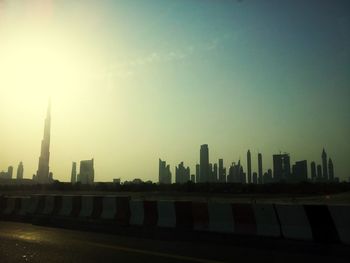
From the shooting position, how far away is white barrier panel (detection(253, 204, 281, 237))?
529 inches

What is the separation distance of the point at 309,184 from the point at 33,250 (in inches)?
2330

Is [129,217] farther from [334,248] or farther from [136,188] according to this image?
[136,188]

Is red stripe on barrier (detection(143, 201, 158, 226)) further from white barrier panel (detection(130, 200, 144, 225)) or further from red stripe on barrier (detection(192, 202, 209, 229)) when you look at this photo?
red stripe on barrier (detection(192, 202, 209, 229))

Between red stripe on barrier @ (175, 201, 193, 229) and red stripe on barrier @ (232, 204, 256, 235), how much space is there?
5.35 ft

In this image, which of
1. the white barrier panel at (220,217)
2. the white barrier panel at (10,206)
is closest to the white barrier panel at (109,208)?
the white barrier panel at (220,217)

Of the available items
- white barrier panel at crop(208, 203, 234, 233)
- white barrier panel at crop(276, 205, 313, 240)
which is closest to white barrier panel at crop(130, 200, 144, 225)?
white barrier panel at crop(208, 203, 234, 233)

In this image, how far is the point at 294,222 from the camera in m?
13.2

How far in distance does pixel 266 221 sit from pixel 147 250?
4.08 meters

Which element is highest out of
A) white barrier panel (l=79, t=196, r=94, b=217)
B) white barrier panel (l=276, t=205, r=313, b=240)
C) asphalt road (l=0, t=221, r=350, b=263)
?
white barrier panel (l=79, t=196, r=94, b=217)

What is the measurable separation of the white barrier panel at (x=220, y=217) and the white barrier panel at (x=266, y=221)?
858mm

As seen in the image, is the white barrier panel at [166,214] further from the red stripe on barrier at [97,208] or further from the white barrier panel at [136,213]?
the red stripe on barrier at [97,208]

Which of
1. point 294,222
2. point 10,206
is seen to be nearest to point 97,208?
point 10,206

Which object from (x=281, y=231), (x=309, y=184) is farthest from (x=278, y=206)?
(x=309, y=184)

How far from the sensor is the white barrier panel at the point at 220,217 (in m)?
14.3
